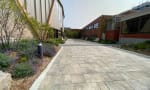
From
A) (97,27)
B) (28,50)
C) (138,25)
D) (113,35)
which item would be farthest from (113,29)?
(28,50)

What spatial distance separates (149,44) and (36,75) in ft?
40.1

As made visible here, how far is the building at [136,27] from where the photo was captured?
13.8 m

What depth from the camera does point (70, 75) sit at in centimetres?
495

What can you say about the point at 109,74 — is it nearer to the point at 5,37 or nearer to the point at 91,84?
the point at 91,84

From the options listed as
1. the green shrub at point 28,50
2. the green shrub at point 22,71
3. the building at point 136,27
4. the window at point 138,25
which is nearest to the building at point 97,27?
Answer: the building at point 136,27

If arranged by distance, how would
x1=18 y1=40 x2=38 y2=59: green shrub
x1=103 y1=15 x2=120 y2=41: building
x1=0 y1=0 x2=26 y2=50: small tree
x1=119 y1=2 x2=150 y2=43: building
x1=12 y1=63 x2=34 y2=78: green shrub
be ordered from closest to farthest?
x1=12 y1=63 x2=34 y2=78: green shrub < x1=18 y1=40 x2=38 y2=59: green shrub < x1=0 y1=0 x2=26 y2=50: small tree < x1=119 y1=2 x2=150 y2=43: building < x1=103 y1=15 x2=120 y2=41: building

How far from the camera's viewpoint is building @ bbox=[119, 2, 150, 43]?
1381 cm

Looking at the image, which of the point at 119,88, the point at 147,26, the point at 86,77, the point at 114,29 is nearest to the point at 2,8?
the point at 86,77

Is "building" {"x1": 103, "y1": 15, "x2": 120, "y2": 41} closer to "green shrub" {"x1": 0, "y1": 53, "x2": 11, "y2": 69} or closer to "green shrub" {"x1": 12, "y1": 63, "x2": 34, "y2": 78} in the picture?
"green shrub" {"x1": 12, "y1": 63, "x2": 34, "y2": 78}

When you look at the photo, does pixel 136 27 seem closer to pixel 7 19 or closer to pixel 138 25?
pixel 138 25

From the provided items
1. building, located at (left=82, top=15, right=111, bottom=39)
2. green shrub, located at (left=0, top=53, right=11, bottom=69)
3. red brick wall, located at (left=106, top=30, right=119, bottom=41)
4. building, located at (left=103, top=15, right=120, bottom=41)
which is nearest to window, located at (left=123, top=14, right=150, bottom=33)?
building, located at (left=103, top=15, right=120, bottom=41)

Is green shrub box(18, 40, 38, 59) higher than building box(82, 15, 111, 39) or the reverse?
the reverse

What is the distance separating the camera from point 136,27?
52.5 feet

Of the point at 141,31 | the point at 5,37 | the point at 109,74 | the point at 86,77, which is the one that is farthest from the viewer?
the point at 141,31
